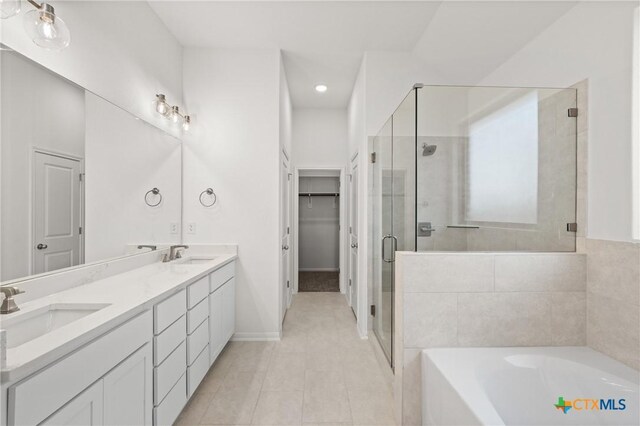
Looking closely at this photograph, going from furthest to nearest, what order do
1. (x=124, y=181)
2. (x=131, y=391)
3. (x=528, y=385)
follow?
(x=124, y=181) < (x=528, y=385) < (x=131, y=391)

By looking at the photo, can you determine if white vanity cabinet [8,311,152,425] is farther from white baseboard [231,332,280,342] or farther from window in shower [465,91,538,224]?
window in shower [465,91,538,224]

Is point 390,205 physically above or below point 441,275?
above

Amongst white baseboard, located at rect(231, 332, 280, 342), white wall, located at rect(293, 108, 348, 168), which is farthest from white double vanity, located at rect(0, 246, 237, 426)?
white wall, located at rect(293, 108, 348, 168)

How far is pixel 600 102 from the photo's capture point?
5.41 ft

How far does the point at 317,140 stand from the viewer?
15.2 ft

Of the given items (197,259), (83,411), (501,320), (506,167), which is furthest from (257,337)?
(506,167)

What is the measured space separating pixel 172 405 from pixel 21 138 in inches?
59.9

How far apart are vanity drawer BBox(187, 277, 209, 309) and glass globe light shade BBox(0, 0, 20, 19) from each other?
1.48 metres

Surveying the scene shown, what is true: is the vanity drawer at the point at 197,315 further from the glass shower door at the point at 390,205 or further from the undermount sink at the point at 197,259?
the glass shower door at the point at 390,205

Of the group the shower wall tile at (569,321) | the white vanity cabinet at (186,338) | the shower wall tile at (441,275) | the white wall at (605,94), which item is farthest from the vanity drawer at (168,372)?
the white wall at (605,94)

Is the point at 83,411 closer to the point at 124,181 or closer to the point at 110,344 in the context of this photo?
the point at 110,344

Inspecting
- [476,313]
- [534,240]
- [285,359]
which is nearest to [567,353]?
[476,313]

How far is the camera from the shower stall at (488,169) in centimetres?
182

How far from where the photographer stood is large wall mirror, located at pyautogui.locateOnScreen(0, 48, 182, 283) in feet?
4.26
